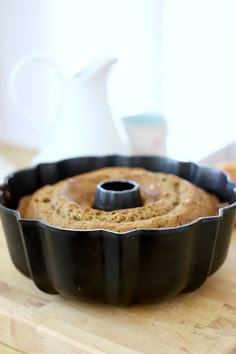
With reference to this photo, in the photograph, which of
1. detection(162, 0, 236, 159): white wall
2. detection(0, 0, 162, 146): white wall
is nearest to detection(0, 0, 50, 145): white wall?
detection(0, 0, 162, 146): white wall

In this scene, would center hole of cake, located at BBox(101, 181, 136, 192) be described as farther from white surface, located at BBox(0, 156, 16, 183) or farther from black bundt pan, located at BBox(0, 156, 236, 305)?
white surface, located at BBox(0, 156, 16, 183)

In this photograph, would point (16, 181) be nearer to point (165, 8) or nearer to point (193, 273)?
point (193, 273)

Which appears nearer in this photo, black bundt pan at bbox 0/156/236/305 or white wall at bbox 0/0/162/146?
black bundt pan at bbox 0/156/236/305

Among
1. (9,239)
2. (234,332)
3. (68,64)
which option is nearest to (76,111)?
(68,64)

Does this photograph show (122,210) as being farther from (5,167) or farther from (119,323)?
(5,167)

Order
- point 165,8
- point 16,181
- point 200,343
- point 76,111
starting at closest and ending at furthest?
1. point 200,343
2. point 16,181
3. point 76,111
4. point 165,8

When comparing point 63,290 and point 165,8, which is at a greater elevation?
point 165,8

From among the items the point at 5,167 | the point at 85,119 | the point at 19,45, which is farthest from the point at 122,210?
the point at 19,45
